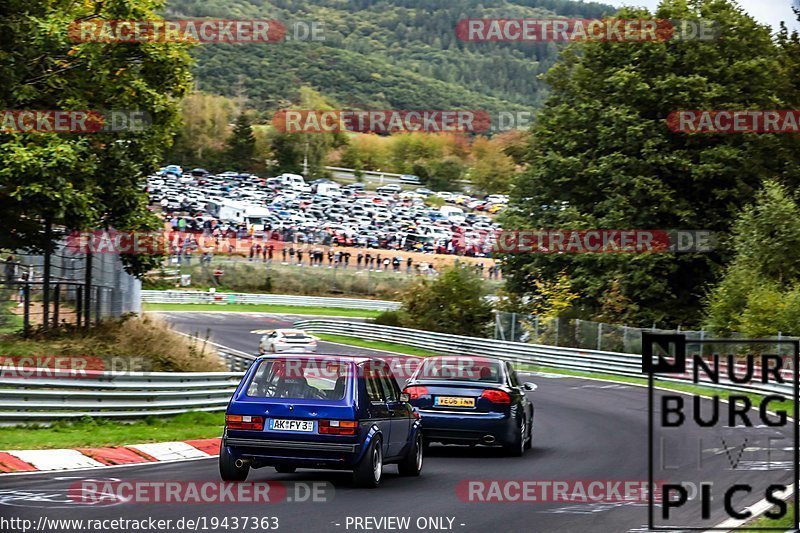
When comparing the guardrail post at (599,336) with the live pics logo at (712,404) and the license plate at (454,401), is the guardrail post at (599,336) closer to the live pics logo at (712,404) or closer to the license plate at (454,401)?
the license plate at (454,401)

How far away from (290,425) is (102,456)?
444 centimetres

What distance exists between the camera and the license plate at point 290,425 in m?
12.2

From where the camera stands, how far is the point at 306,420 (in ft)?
40.0

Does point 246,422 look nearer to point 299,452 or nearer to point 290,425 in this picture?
point 290,425

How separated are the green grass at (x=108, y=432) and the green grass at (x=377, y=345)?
26.6m

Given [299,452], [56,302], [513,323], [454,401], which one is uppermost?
[56,302]

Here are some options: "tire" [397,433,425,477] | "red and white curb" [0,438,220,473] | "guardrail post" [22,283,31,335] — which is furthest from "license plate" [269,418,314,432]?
"guardrail post" [22,283,31,335]

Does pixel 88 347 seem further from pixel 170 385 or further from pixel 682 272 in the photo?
pixel 682 272

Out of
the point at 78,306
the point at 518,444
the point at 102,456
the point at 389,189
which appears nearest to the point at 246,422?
the point at 102,456

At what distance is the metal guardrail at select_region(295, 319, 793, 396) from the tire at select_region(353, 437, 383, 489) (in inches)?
1024

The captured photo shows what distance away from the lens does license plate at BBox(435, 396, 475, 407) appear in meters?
16.4

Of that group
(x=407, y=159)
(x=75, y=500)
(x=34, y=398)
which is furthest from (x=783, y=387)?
(x=407, y=159)

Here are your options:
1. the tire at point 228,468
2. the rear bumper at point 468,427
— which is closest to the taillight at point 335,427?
the tire at point 228,468

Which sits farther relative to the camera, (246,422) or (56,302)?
(56,302)
